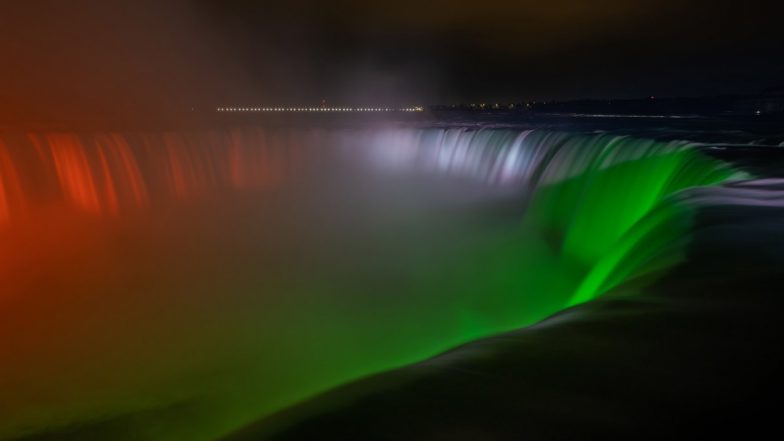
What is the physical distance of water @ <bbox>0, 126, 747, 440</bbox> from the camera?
17.8 feet

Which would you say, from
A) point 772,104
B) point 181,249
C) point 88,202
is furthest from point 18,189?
point 772,104

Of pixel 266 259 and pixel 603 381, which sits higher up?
pixel 603 381

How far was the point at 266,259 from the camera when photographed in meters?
→ 10.9

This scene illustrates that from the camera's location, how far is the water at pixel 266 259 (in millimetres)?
5434

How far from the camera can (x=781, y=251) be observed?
335 cm

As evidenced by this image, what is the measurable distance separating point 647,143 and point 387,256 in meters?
5.95

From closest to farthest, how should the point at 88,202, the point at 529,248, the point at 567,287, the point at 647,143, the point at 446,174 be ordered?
the point at 567,287 → the point at 647,143 → the point at 529,248 → the point at 88,202 → the point at 446,174

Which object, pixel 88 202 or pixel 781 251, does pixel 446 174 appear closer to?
pixel 88 202

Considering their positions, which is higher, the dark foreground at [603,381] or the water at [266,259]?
the dark foreground at [603,381]

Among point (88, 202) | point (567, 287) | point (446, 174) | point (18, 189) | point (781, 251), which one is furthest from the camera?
point (446, 174)

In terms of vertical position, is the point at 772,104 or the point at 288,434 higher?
the point at 772,104

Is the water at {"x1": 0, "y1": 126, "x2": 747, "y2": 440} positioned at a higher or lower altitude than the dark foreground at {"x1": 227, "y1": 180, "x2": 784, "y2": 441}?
lower

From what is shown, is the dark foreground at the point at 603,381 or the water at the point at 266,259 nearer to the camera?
the dark foreground at the point at 603,381

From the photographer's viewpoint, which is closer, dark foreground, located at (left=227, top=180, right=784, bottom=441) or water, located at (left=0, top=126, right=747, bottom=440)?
dark foreground, located at (left=227, top=180, right=784, bottom=441)
